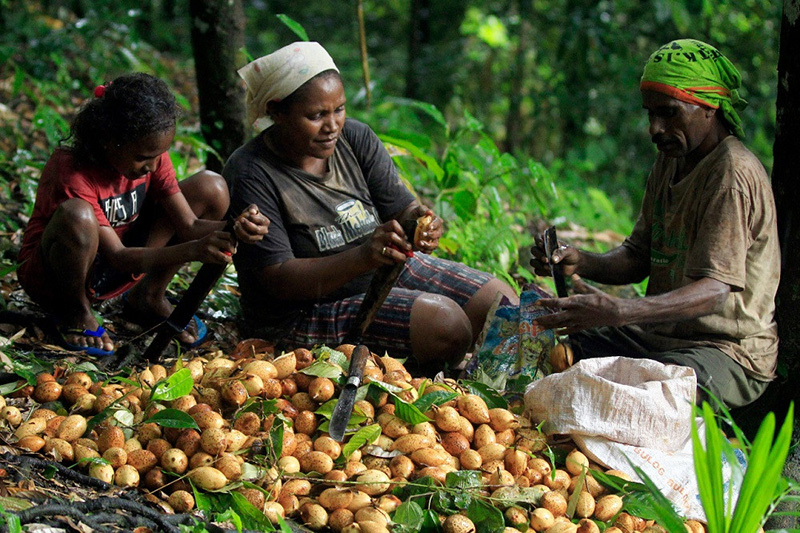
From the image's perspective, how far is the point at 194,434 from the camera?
2.22 meters

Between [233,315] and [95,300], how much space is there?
57 centimetres

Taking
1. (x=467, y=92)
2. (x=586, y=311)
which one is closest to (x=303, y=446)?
(x=586, y=311)

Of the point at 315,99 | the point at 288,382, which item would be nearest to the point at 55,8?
the point at 315,99

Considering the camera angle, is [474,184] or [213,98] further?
[474,184]

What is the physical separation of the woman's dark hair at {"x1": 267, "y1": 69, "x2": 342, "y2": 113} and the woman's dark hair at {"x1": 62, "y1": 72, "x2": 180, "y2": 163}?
13.8 inches

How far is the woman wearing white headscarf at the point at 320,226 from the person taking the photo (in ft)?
9.29

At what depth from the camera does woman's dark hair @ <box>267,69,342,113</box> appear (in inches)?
111

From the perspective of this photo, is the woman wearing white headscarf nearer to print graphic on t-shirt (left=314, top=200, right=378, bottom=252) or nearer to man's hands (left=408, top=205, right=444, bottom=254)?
print graphic on t-shirt (left=314, top=200, right=378, bottom=252)

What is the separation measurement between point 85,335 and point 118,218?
0.44 meters

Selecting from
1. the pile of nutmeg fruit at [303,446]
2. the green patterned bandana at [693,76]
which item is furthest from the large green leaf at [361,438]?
the green patterned bandana at [693,76]

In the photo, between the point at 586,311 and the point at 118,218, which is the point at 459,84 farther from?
the point at 586,311

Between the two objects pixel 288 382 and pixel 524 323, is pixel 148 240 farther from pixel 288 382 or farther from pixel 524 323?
pixel 524 323

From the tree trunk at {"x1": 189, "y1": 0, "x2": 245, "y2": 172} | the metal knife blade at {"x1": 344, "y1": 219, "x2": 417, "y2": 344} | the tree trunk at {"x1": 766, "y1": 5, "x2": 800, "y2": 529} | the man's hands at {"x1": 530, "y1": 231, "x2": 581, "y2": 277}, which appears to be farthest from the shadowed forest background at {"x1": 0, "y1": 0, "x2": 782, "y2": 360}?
the tree trunk at {"x1": 766, "y1": 5, "x2": 800, "y2": 529}

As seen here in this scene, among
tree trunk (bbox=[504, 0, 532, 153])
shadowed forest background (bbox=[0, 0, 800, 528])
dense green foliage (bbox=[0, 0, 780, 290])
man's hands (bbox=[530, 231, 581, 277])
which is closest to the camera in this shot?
man's hands (bbox=[530, 231, 581, 277])
